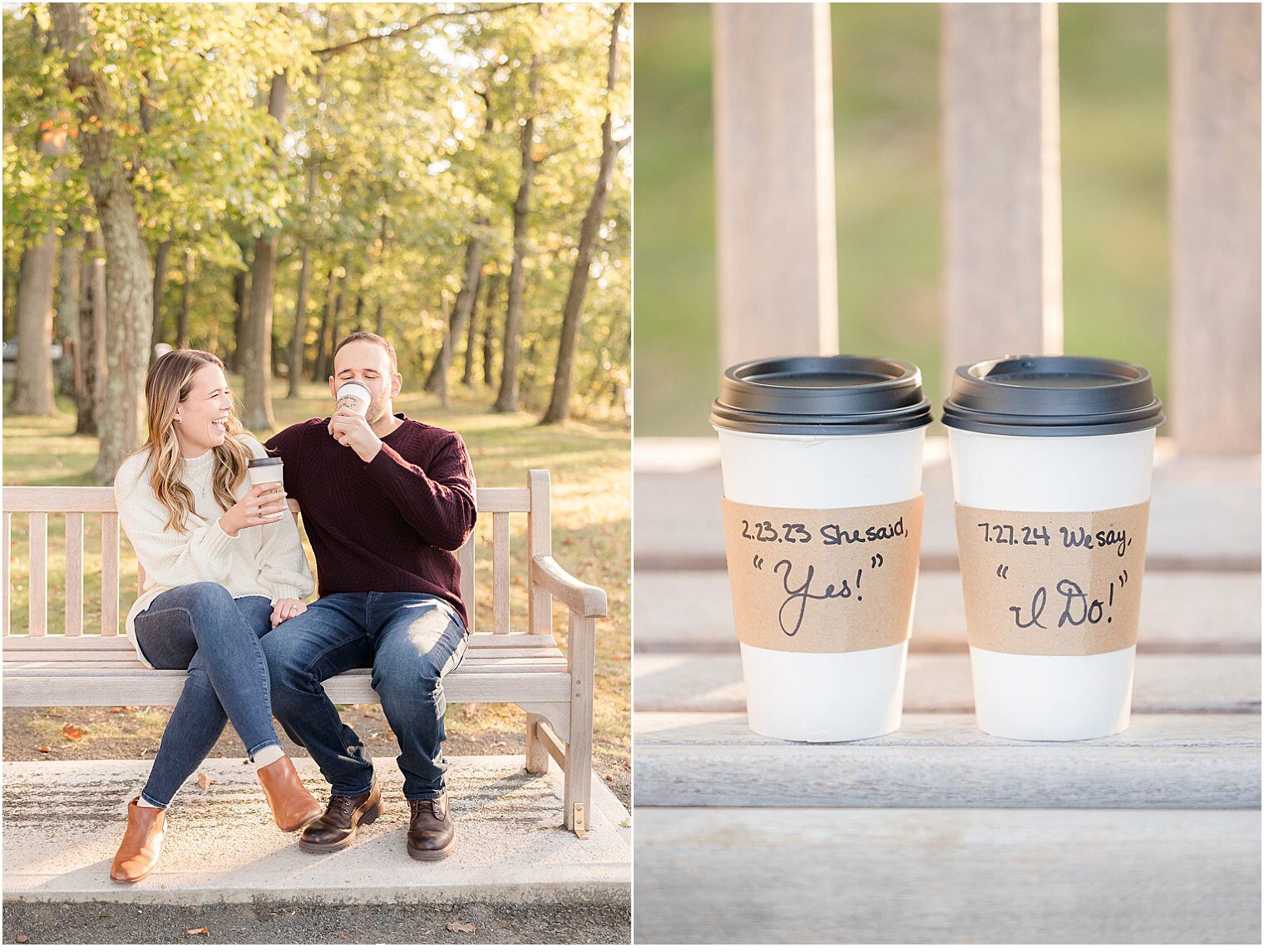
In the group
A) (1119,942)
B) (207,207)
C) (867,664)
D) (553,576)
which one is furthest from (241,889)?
(207,207)

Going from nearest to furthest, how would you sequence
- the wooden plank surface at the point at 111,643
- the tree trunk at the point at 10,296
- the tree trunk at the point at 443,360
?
the wooden plank surface at the point at 111,643, the tree trunk at the point at 10,296, the tree trunk at the point at 443,360

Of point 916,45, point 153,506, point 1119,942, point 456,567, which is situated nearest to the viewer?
point 1119,942

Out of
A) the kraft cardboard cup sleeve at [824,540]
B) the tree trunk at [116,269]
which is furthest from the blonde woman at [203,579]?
the tree trunk at [116,269]

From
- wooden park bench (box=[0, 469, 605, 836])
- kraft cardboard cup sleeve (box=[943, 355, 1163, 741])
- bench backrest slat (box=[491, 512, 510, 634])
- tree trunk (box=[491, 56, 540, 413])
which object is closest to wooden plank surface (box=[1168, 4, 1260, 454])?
kraft cardboard cup sleeve (box=[943, 355, 1163, 741])

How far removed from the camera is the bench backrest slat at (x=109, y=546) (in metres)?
2.17

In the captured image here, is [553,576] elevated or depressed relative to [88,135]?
depressed

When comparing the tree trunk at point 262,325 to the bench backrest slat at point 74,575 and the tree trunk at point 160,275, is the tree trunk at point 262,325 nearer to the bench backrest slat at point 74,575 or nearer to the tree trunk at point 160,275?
the tree trunk at point 160,275

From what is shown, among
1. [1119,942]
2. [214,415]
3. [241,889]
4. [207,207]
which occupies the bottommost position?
[241,889]

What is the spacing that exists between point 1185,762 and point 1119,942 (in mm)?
181

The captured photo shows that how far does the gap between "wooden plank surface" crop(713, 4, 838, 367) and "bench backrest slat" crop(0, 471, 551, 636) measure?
0.69m

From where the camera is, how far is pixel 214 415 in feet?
6.30

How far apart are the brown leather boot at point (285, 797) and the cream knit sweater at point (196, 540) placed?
34 centimetres

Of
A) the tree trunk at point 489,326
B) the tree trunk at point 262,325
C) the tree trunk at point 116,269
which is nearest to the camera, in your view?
the tree trunk at point 116,269

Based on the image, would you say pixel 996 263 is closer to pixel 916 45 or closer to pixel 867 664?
pixel 867 664
